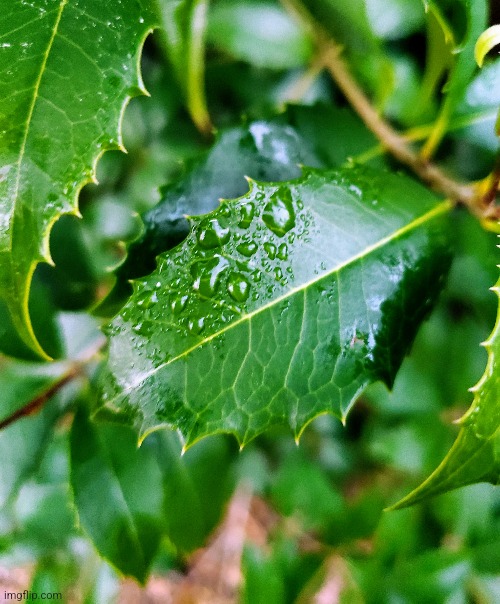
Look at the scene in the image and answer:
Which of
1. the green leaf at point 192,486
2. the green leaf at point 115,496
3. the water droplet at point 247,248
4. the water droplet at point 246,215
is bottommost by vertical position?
the green leaf at point 192,486

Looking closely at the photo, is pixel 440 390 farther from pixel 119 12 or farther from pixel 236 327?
pixel 119 12

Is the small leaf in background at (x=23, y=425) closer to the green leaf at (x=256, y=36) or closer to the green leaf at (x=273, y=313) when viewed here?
the green leaf at (x=273, y=313)

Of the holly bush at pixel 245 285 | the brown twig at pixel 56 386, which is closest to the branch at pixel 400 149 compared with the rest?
the holly bush at pixel 245 285

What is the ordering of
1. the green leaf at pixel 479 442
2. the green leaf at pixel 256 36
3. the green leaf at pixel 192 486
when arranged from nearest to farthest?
the green leaf at pixel 479 442
the green leaf at pixel 192 486
the green leaf at pixel 256 36

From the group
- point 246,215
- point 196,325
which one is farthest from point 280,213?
point 196,325

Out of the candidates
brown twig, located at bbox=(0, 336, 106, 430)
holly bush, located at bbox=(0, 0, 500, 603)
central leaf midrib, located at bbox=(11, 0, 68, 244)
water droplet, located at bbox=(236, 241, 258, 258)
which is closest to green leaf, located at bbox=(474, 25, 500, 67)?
holly bush, located at bbox=(0, 0, 500, 603)

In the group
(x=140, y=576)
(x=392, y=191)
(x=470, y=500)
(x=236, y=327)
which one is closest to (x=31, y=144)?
(x=236, y=327)

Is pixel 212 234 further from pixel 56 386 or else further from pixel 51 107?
pixel 56 386

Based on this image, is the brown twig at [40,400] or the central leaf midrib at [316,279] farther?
the brown twig at [40,400]
